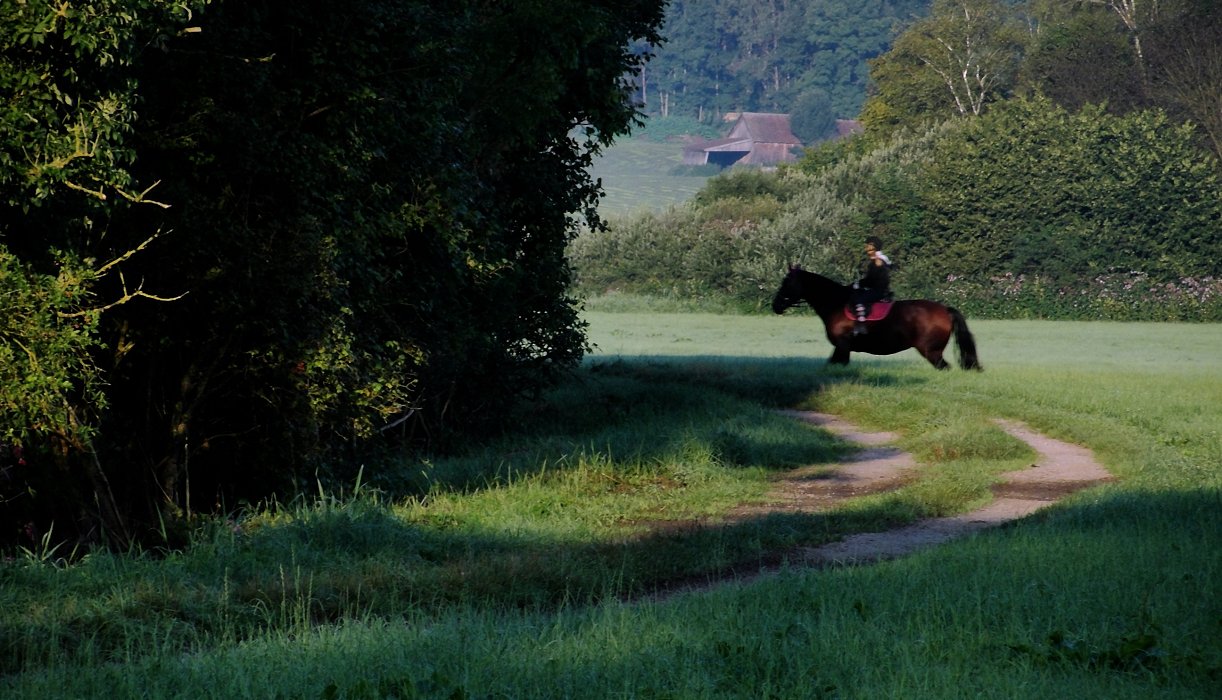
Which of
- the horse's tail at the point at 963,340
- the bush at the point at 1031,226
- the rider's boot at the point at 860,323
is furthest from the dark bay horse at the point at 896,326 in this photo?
the bush at the point at 1031,226

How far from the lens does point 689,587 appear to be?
10500mm

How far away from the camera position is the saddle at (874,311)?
90.3 feet

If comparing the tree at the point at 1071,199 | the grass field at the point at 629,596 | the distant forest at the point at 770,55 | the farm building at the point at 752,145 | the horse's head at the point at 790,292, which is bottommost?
the grass field at the point at 629,596

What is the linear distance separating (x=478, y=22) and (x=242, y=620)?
9629mm

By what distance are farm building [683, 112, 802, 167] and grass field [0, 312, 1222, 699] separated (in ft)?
366

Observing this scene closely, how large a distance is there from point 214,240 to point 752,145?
411 ft

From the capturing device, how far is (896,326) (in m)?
28.2

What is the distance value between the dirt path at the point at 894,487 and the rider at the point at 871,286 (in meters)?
5.03

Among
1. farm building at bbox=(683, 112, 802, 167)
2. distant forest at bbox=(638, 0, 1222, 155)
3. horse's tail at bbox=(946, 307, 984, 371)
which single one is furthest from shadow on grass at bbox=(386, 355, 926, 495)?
farm building at bbox=(683, 112, 802, 167)

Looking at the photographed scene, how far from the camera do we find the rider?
2638 centimetres

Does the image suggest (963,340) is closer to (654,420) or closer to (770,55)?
(654,420)

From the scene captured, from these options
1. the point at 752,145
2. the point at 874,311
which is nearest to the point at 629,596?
the point at 874,311

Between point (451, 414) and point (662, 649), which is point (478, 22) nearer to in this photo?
point (451, 414)

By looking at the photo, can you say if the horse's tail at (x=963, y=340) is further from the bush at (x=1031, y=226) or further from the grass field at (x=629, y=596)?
the bush at (x=1031, y=226)
